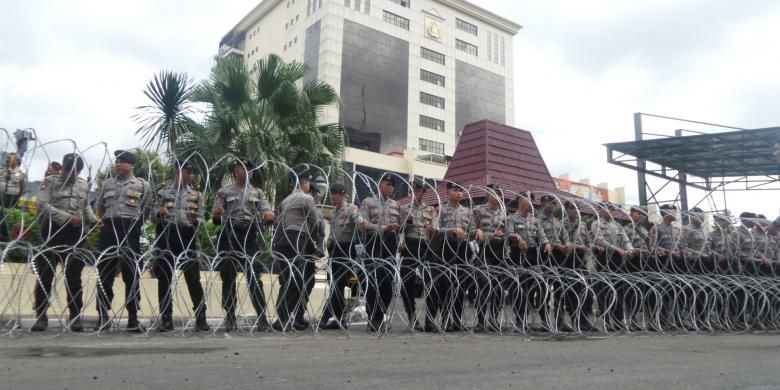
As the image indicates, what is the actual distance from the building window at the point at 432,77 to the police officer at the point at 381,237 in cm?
5279

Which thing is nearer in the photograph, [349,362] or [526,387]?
[526,387]

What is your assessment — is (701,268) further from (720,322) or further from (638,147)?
(638,147)

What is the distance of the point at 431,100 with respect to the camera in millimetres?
60281

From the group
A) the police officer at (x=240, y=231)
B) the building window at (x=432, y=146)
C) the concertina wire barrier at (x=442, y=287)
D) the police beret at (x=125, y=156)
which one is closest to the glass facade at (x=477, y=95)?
the building window at (x=432, y=146)

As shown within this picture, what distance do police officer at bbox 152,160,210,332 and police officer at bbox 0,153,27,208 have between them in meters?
1.55

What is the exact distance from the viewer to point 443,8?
6391cm

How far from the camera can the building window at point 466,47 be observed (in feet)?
211

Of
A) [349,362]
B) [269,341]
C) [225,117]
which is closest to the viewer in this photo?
[349,362]

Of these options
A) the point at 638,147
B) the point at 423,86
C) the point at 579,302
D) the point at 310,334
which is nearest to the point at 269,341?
the point at 310,334

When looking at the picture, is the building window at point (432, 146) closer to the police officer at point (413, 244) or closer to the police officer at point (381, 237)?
the police officer at point (413, 244)

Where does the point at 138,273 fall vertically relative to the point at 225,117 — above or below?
below

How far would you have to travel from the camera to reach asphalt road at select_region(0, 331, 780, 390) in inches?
159

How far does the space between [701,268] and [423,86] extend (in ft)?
166

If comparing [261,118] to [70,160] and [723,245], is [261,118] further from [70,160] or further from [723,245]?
[723,245]
